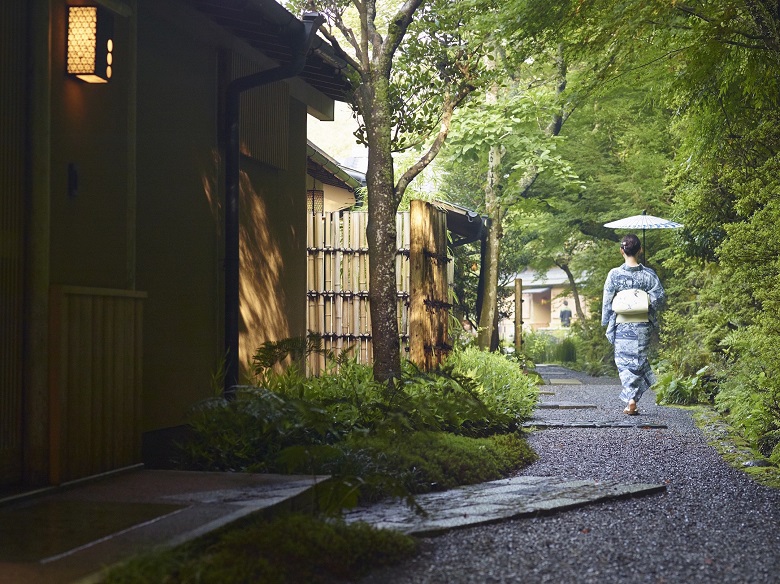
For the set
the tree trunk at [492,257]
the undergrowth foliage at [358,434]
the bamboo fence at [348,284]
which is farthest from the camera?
the tree trunk at [492,257]

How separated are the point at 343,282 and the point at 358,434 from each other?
4861 mm

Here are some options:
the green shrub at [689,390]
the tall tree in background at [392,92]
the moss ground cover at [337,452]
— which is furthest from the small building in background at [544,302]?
the tall tree in background at [392,92]

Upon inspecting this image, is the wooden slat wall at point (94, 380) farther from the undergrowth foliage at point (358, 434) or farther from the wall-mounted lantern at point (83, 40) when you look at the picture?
the wall-mounted lantern at point (83, 40)

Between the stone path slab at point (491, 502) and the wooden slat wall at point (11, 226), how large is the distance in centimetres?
182

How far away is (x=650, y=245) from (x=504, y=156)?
12.0ft

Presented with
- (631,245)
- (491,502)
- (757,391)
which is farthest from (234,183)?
(631,245)

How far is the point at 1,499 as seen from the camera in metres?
4.43

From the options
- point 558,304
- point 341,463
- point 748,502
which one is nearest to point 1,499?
point 341,463

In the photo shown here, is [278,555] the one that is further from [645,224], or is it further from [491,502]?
[645,224]

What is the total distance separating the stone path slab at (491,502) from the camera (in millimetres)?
5031

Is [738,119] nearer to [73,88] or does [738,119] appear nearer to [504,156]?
[73,88]

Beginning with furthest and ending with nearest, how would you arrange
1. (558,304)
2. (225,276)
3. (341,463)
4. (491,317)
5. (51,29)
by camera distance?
(558,304) → (491,317) → (225,276) → (341,463) → (51,29)

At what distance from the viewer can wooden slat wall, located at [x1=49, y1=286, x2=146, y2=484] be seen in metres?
4.86

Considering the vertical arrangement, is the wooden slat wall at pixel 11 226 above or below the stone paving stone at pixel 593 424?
above
